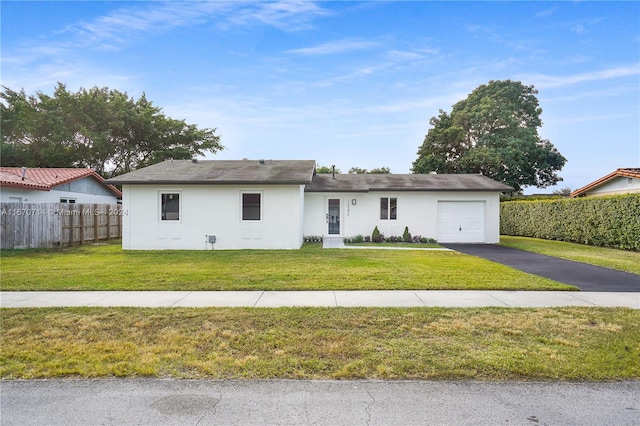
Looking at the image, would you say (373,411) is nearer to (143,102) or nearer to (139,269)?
(139,269)

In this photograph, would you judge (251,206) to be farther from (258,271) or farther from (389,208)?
(389,208)

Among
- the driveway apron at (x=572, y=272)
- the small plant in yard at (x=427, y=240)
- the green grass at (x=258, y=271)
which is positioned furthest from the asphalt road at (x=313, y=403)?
the small plant in yard at (x=427, y=240)

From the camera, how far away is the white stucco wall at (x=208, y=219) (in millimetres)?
14695

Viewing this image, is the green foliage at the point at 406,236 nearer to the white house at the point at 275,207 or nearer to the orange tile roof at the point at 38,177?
the white house at the point at 275,207

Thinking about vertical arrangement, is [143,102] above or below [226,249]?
above

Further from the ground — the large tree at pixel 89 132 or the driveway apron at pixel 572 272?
the large tree at pixel 89 132

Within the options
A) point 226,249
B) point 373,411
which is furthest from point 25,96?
point 373,411

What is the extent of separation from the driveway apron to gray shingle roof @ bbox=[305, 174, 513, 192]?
5256mm

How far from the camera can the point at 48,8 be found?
37.9ft

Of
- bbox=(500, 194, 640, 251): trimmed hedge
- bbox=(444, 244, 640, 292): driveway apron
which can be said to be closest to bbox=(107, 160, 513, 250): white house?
bbox=(500, 194, 640, 251): trimmed hedge

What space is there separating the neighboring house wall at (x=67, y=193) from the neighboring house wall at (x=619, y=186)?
30807 millimetres

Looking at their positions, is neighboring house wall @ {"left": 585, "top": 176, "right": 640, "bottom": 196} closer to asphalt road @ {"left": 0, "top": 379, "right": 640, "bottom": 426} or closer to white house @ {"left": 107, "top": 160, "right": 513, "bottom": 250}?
white house @ {"left": 107, "top": 160, "right": 513, "bottom": 250}

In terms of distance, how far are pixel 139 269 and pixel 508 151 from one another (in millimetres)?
29941

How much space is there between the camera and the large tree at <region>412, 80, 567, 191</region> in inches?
1212
